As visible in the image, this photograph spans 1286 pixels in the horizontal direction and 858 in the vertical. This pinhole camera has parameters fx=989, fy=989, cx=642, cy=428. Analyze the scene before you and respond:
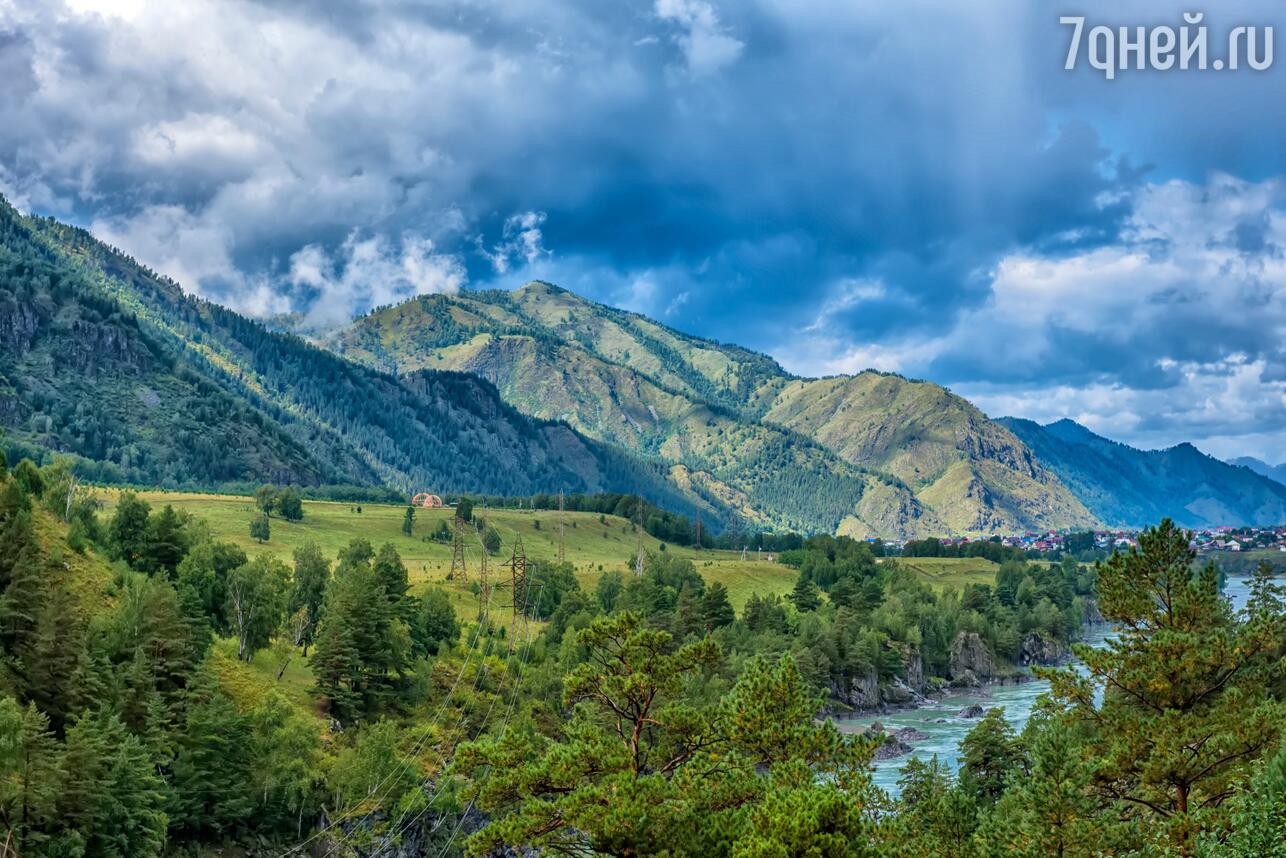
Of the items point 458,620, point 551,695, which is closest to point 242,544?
point 458,620

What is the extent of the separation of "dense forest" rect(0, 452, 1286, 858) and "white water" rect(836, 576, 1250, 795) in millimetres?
5962

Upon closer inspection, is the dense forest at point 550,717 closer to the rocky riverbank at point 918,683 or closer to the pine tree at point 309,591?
the pine tree at point 309,591

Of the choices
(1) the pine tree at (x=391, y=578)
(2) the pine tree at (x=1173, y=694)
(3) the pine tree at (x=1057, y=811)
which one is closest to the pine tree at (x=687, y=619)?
(1) the pine tree at (x=391, y=578)

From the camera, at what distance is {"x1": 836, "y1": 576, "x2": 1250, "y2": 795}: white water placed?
122562mm

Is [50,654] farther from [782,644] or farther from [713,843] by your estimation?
[782,644]

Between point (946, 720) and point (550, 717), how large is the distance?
7044cm

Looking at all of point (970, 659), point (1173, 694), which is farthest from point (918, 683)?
point (1173, 694)

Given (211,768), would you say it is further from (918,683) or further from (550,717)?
(918,683)

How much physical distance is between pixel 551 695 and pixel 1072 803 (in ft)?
314

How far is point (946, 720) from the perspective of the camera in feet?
509

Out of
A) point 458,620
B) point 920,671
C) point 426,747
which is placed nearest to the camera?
point 426,747

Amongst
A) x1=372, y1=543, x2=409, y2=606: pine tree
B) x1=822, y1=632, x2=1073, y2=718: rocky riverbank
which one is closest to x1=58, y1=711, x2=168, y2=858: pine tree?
x1=372, y1=543, x2=409, y2=606: pine tree

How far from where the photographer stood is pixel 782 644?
6250 inches

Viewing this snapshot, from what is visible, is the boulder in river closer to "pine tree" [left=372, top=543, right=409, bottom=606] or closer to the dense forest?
the dense forest
